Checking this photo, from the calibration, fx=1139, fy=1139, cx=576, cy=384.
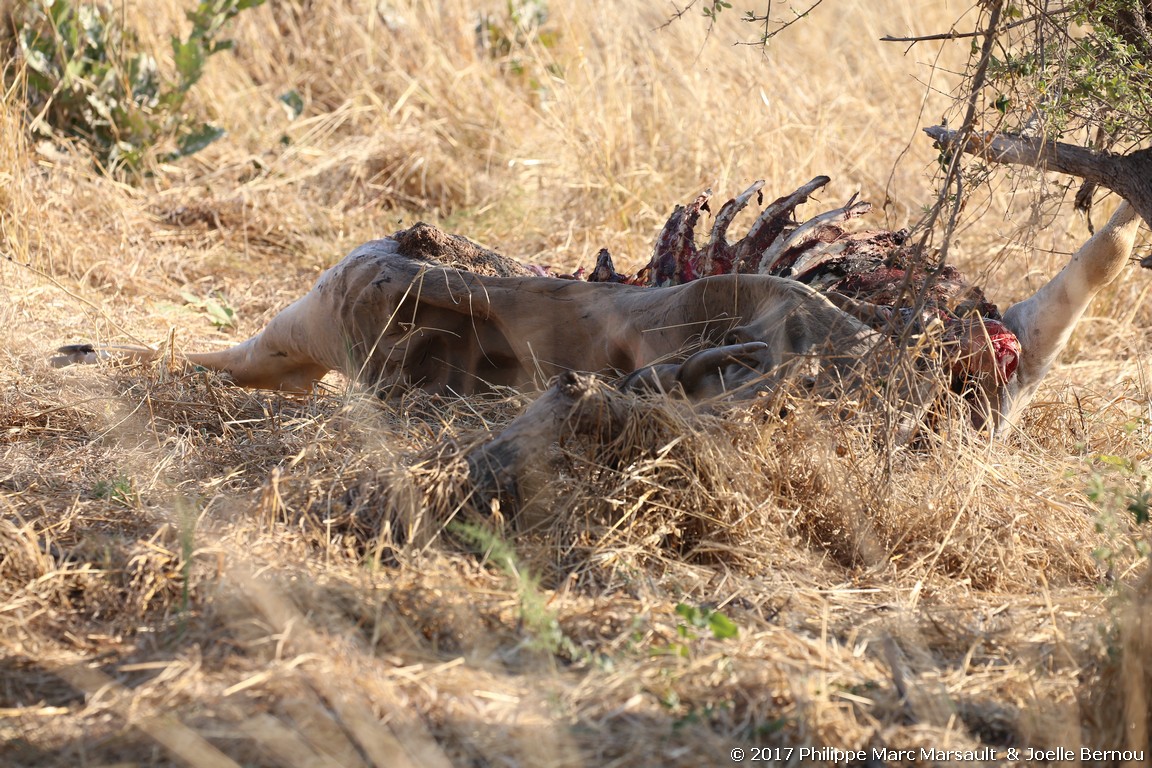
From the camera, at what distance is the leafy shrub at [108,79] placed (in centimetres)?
627

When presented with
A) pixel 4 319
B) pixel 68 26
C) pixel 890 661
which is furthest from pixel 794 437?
pixel 68 26

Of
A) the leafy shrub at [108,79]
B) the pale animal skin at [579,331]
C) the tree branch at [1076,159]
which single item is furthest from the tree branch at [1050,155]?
the leafy shrub at [108,79]

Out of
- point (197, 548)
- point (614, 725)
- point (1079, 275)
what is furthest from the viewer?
point (1079, 275)

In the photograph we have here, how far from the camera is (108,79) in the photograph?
6.39 m

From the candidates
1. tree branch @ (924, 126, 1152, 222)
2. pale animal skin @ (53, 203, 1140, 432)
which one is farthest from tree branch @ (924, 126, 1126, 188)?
pale animal skin @ (53, 203, 1140, 432)

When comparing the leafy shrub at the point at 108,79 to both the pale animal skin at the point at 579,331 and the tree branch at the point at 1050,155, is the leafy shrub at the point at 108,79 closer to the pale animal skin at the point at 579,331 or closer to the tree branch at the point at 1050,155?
the pale animal skin at the point at 579,331

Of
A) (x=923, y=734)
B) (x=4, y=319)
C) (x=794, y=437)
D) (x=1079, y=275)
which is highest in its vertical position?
(x=1079, y=275)

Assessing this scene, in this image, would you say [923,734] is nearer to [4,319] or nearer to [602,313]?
Answer: [602,313]

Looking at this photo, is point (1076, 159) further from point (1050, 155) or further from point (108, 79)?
point (108, 79)

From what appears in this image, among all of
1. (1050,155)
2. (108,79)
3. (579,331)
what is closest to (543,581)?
(579,331)

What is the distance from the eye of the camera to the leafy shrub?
6273 millimetres

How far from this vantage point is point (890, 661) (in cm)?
215

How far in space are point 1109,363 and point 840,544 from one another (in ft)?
8.74

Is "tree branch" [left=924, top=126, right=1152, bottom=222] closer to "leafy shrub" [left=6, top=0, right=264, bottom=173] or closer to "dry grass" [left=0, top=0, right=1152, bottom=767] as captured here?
"dry grass" [left=0, top=0, right=1152, bottom=767]
